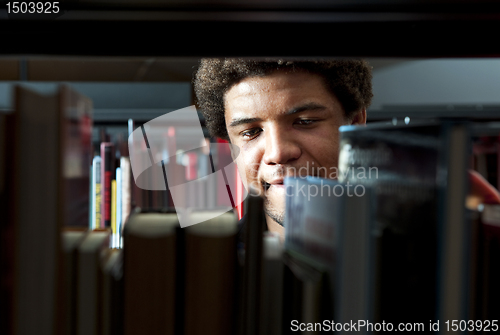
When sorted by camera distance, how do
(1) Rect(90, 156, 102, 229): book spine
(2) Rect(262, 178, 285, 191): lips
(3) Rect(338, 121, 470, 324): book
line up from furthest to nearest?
(1) Rect(90, 156, 102, 229): book spine < (2) Rect(262, 178, 285, 191): lips < (3) Rect(338, 121, 470, 324): book

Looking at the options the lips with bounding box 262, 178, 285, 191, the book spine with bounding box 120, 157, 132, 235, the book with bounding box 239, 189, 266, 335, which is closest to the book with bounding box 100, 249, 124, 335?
the book with bounding box 239, 189, 266, 335

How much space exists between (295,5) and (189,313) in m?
0.29

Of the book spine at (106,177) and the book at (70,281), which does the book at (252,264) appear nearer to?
the book at (70,281)

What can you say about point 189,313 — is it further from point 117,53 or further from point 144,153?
point 144,153

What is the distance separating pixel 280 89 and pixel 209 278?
0.68m

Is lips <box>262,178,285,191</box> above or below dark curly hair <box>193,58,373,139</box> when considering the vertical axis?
below

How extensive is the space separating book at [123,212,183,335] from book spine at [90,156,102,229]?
0.82m

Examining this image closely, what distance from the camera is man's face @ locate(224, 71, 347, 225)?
0.92m

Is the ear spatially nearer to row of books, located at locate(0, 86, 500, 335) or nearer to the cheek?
the cheek

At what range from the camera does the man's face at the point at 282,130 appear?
92cm

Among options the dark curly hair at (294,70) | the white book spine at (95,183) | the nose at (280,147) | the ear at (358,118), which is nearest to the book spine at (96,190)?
the white book spine at (95,183)

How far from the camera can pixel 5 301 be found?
0.98 ft

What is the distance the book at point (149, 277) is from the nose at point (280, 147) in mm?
606

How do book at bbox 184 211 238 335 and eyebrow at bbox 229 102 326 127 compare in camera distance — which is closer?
book at bbox 184 211 238 335
